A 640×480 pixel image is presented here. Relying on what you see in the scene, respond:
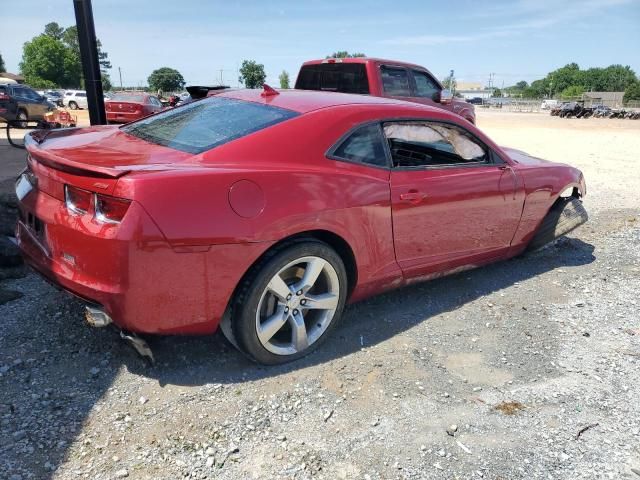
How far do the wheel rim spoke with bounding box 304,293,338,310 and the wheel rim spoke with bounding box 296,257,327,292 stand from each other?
8cm

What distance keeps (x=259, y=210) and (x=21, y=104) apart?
812 inches

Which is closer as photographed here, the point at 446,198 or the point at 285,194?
the point at 285,194

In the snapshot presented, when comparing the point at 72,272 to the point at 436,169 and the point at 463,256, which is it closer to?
the point at 436,169

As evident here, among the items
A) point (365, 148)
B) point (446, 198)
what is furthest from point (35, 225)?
point (446, 198)

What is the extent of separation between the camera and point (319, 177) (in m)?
2.83

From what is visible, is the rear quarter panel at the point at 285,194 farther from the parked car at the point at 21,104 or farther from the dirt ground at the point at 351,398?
the parked car at the point at 21,104

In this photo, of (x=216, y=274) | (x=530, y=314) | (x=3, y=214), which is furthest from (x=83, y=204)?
(x=530, y=314)

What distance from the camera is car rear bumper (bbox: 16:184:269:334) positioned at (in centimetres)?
229

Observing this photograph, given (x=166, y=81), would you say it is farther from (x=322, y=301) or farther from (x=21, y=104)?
(x=322, y=301)

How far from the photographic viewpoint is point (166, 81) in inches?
4200

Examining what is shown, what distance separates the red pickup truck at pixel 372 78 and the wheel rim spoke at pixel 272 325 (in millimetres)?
6591

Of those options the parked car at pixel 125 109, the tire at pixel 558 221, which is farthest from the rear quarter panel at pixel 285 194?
the parked car at pixel 125 109

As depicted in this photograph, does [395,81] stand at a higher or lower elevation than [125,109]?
higher

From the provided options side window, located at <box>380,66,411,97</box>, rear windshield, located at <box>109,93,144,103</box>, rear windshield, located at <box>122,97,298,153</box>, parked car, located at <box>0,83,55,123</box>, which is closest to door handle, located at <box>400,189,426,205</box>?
rear windshield, located at <box>122,97,298,153</box>
